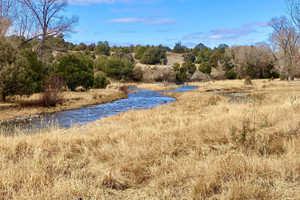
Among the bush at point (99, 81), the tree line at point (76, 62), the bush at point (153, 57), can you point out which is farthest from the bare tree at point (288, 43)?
the bush at point (153, 57)

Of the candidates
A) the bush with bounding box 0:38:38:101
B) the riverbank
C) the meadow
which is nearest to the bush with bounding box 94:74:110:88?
the riverbank

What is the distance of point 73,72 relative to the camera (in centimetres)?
2706

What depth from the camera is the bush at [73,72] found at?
26694 millimetres

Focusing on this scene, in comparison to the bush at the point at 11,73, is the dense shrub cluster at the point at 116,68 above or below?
above

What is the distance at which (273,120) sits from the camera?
25.2ft

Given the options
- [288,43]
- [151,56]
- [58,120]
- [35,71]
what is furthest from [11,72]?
[151,56]

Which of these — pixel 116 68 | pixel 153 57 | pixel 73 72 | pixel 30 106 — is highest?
pixel 153 57

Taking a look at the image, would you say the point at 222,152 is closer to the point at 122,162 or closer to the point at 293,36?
the point at 122,162

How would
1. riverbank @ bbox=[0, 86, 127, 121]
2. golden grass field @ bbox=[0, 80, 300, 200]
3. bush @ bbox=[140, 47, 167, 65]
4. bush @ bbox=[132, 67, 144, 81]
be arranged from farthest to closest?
bush @ bbox=[140, 47, 167, 65]
bush @ bbox=[132, 67, 144, 81]
riverbank @ bbox=[0, 86, 127, 121]
golden grass field @ bbox=[0, 80, 300, 200]

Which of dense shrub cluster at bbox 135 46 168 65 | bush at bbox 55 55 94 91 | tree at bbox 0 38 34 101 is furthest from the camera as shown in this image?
dense shrub cluster at bbox 135 46 168 65

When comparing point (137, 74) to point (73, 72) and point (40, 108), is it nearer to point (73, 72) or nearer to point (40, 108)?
point (73, 72)

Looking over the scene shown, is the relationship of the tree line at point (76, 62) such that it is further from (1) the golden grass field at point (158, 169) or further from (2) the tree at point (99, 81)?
(1) the golden grass field at point (158, 169)

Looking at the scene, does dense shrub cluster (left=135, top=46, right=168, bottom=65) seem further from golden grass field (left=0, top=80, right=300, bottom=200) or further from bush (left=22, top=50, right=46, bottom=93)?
golden grass field (left=0, top=80, right=300, bottom=200)

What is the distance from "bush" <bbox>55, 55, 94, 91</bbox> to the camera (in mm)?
26694
